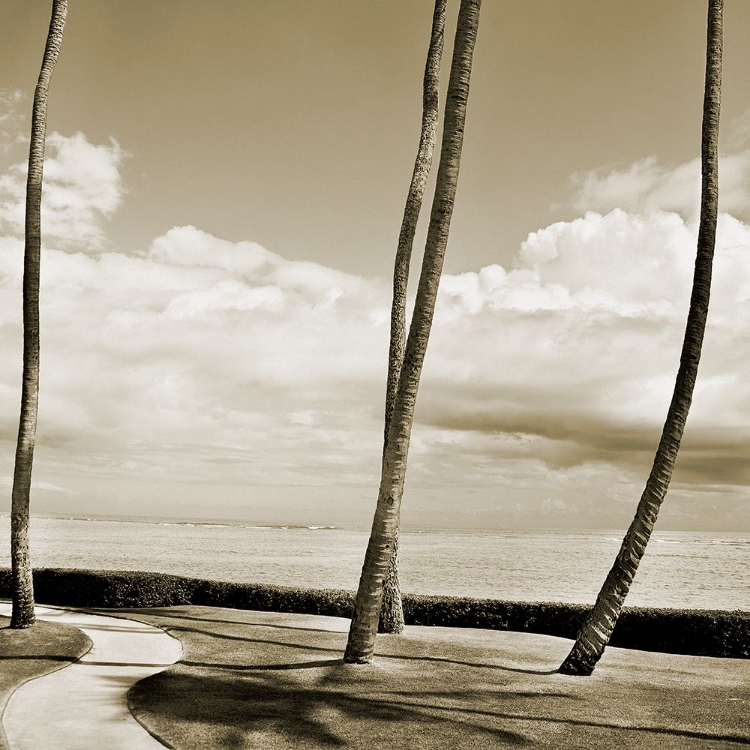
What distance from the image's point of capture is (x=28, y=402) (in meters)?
15.6

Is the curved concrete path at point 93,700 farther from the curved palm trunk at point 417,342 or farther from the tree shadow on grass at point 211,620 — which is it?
the curved palm trunk at point 417,342

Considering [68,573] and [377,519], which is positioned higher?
[377,519]

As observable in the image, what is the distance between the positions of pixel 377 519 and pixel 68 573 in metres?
13.8

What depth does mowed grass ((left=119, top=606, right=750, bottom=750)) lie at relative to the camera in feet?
28.4

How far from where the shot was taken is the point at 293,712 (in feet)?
31.1

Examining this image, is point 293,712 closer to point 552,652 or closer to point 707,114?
point 552,652

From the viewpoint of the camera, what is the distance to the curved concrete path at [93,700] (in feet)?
27.3

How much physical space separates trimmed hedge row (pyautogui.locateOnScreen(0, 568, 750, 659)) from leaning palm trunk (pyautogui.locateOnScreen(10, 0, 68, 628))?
6.03 m

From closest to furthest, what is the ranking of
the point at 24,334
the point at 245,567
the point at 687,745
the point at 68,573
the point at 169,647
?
the point at 687,745, the point at 169,647, the point at 24,334, the point at 68,573, the point at 245,567

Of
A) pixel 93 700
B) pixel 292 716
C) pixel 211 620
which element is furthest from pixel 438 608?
pixel 93 700

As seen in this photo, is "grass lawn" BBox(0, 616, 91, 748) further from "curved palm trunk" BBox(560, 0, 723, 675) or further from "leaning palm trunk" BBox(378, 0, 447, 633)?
"curved palm trunk" BBox(560, 0, 723, 675)

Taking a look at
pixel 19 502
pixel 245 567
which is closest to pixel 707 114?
pixel 19 502

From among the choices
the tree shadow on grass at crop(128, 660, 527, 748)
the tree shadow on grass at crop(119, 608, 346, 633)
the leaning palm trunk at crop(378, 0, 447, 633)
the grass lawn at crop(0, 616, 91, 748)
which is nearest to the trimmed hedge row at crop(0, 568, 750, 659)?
the tree shadow on grass at crop(119, 608, 346, 633)

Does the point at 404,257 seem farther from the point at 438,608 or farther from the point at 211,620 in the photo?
the point at 211,620
